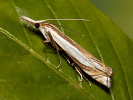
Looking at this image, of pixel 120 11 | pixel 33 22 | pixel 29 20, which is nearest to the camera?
pixel 29 20

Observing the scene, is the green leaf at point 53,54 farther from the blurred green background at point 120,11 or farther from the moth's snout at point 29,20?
the blurred green background at point 120,11

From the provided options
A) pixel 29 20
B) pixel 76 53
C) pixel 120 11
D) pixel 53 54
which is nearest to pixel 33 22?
pixel 29 20

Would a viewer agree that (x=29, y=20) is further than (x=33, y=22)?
No

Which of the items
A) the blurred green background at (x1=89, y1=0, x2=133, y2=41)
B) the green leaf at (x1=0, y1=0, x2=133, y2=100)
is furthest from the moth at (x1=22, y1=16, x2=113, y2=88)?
the blurred green background at (x1=89, y1=0, x2=133, y2=41)

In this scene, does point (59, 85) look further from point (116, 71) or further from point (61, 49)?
point (116, 71)

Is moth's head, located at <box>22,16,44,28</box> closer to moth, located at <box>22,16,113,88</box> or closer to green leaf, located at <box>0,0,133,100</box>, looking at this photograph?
moth, located at <box>22,16,113,88</box>

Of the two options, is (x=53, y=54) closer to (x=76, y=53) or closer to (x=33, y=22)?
Answer: (x=76, y=53)

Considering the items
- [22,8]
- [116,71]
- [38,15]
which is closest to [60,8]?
[38,15]
